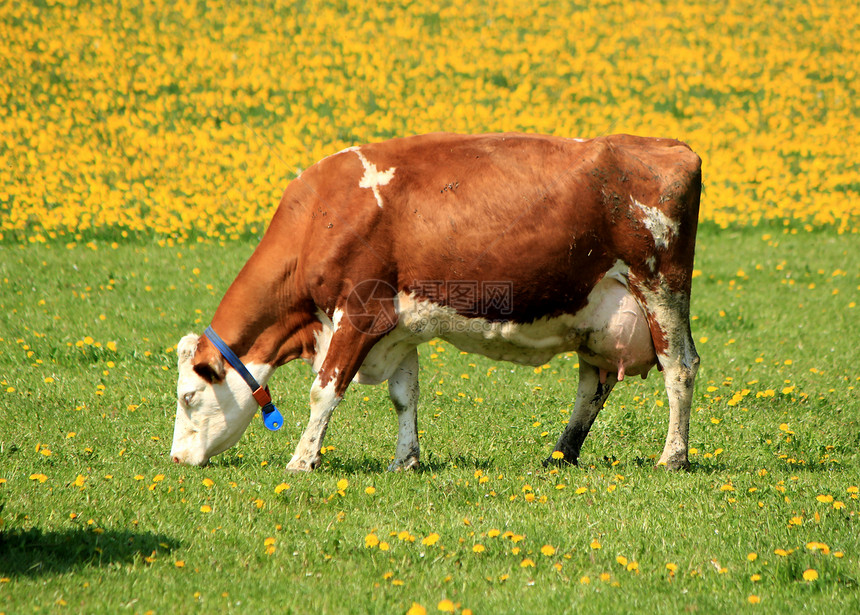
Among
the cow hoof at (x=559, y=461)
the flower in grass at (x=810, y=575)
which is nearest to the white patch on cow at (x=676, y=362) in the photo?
the cow hoof at (x=559, y=461)

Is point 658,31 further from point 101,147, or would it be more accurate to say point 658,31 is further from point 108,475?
Answer: point 108,475

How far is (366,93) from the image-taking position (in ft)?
69.6

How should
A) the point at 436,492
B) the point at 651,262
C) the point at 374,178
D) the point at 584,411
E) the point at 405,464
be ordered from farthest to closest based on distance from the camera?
the point at 584,411 → the point at 405,464 → the point at 651,262 → the point at 374,178 → the point at 436,492

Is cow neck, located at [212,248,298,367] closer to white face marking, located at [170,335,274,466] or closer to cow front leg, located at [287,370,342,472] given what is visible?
white face marking, located at [170,335,274,466]

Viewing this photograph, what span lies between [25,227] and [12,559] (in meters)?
11.7

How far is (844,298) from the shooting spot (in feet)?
41.8

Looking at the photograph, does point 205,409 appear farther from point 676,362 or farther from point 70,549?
point 676,362

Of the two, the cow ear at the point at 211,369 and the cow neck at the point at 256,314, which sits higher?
the cow neck at the point at 256,314

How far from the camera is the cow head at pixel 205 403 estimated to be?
659cm

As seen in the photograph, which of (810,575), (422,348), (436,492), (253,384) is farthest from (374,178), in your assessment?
(422,348)

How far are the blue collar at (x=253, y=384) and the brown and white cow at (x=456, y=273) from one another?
0.05 m

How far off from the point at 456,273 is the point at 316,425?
150cm

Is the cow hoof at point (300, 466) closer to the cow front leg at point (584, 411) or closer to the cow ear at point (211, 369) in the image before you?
the cow ear at point (211, 369)

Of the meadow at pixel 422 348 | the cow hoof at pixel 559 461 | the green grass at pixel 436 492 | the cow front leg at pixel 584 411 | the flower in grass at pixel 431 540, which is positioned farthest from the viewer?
the cow front leg at pixel 584 411
